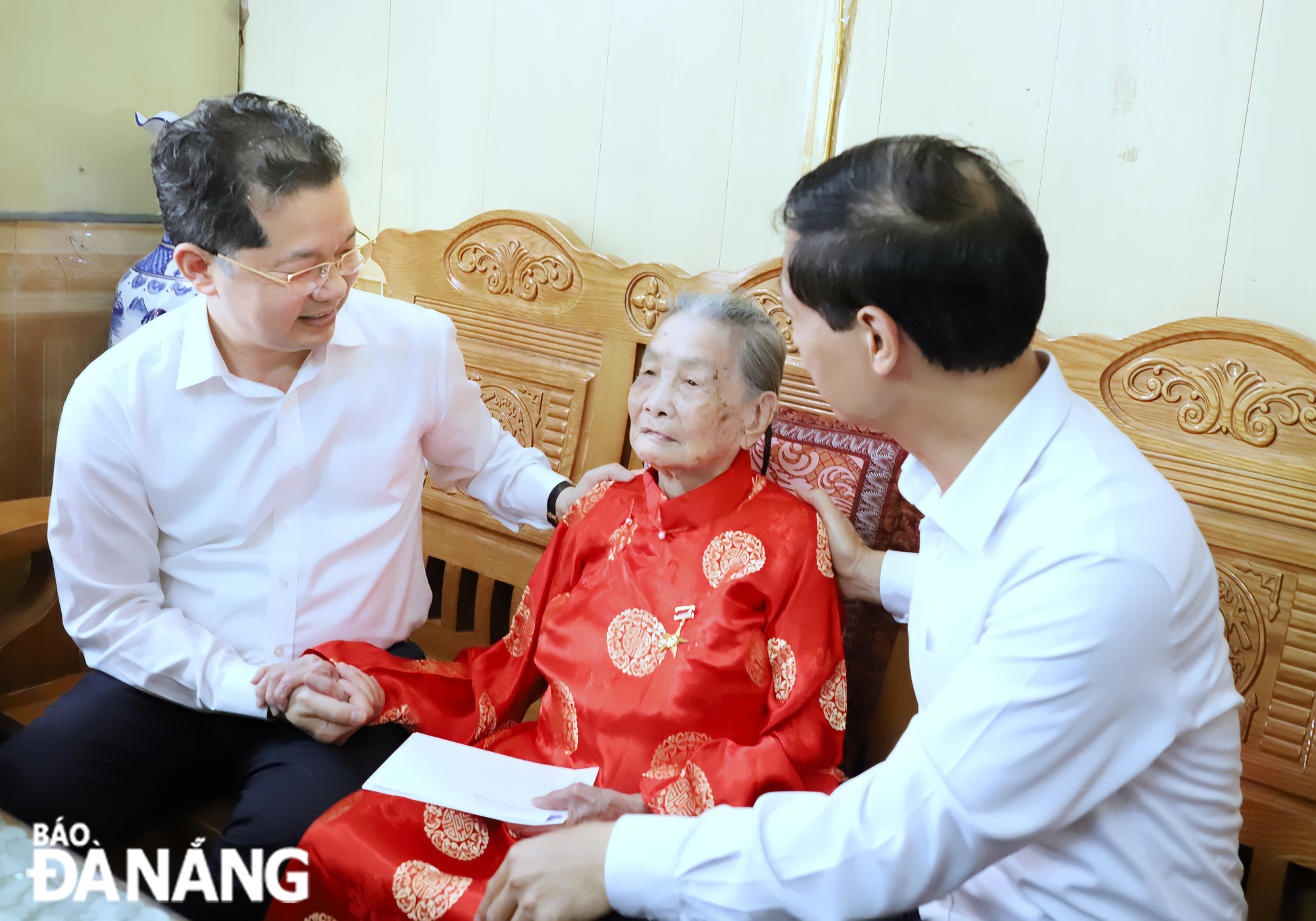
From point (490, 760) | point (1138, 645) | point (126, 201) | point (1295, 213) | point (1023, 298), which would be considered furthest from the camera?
point (126, 201)

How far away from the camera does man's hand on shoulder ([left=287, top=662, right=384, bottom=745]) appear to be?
156 centimetres

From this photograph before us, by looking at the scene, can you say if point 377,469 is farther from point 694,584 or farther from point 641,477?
point 694,584

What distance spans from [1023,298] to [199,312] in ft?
4.27

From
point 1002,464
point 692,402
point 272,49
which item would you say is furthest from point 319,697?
point 272,49

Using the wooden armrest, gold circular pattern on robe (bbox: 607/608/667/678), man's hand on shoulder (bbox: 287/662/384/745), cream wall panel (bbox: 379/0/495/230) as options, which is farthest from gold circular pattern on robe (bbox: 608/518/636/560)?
cream wall panel (bbox: 379/0/495/230)

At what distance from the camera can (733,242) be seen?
2.27 metres

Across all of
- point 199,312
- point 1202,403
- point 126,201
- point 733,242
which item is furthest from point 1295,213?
point 126,201

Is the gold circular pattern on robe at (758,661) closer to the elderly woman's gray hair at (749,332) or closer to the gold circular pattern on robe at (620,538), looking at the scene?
the gold circular pattern on robe at (620,538)

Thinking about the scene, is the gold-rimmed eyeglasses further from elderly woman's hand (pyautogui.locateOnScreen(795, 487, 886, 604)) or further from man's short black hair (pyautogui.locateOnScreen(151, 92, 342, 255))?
elderly woman's hand (pyautogui.locateOnScreen(795, 487, 886, 604))

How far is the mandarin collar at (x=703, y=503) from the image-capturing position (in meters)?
1.64

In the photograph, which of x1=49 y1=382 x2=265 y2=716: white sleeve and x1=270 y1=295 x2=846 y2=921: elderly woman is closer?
x1=270 y1=295 x2=846 y2=921: elderly woman

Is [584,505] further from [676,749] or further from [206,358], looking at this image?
[206,358]

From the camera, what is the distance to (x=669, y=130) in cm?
234

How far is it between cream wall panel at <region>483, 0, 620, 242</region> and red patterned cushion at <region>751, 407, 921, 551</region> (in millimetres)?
917
